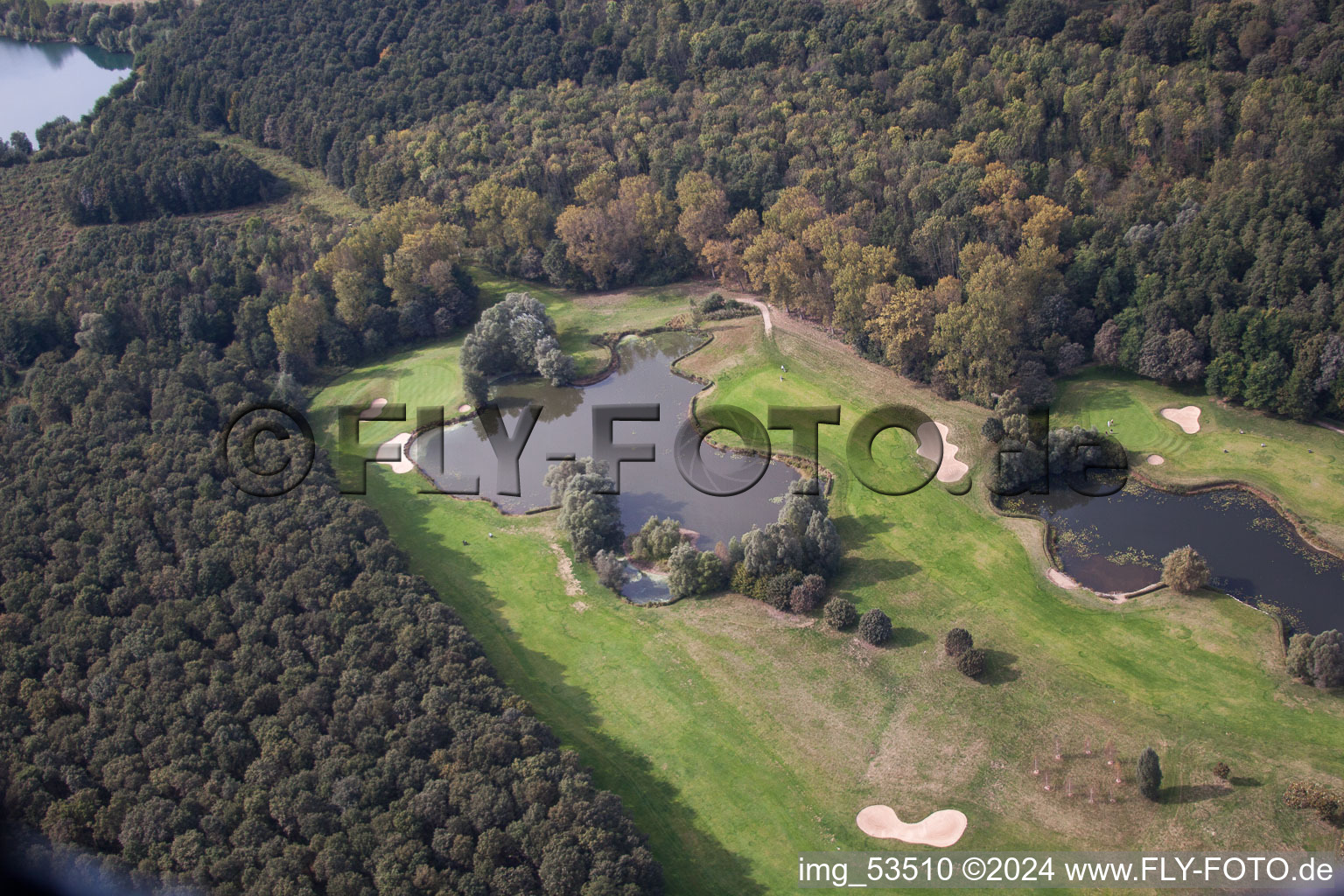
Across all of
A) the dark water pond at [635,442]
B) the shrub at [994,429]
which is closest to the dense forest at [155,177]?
the dark water pond at [635,442]

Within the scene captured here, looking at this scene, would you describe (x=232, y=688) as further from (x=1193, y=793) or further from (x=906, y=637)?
(x=1193, y=793)

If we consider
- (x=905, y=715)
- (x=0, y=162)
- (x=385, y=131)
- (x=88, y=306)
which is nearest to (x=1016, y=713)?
(x=905, y=715)

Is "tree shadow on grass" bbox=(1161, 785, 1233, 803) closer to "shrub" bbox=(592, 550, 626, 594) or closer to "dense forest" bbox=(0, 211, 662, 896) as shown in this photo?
"dense forest" bbox=(0, 211, 662, 896)

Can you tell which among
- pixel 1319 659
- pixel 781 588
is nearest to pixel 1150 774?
pixel 1319 659

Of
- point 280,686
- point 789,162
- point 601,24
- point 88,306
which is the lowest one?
point 280,686

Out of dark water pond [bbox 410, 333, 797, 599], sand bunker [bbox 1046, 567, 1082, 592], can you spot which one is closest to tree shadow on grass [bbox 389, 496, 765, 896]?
dark water pond [bbox 410, 333, 797, 599]

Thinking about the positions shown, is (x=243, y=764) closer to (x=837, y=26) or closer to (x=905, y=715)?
(x=905, y=715)
